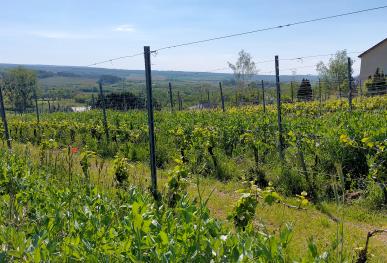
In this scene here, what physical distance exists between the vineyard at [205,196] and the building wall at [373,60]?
33338mm

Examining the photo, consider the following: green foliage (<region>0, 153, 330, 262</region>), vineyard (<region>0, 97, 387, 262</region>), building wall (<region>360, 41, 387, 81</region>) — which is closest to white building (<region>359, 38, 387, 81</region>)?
building wall (<region>360, 41, 387, 81</region>)

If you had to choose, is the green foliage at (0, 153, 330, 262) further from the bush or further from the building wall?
the building wall

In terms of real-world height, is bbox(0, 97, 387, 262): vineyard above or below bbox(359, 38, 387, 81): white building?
below

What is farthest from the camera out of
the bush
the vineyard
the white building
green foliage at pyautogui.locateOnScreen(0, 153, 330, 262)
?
the white building

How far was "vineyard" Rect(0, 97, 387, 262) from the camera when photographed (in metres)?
2.20

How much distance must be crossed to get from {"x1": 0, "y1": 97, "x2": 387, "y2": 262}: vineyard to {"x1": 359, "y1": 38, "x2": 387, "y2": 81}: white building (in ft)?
109

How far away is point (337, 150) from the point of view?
700 centimetres

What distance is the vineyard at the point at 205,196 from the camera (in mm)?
2195

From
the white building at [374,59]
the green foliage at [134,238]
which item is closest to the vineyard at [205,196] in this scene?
the green foliage at [134,238]

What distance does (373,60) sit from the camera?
4034 centimetres

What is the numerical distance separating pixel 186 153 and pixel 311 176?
306 centimetres

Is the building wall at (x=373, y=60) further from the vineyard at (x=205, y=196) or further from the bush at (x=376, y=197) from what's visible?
the bush at (x=376, y=197)

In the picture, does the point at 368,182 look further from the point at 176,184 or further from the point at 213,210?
the point at 176,184

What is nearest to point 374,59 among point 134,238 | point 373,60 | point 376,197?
point 373,60
